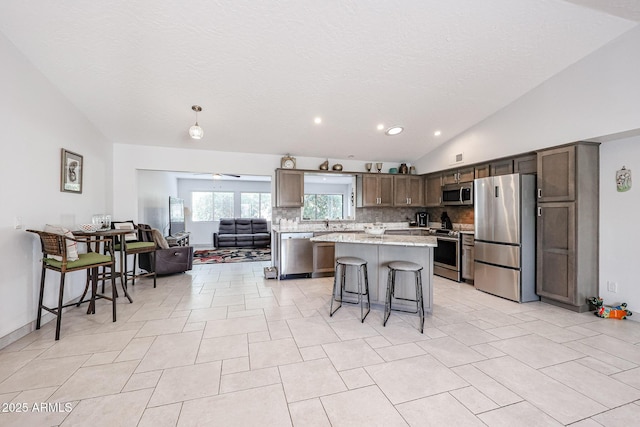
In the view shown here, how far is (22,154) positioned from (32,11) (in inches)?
49.5

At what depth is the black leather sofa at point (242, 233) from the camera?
9.01m

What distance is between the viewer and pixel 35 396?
1.79 meters

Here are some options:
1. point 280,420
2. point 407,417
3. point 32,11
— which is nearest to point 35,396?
point 280,420

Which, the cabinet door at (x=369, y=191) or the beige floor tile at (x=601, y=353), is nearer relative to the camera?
the beige floor tile at (x=601, y=353)

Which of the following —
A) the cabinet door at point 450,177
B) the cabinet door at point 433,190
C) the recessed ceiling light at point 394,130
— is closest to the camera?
the recessed ceiling light at point 394,130

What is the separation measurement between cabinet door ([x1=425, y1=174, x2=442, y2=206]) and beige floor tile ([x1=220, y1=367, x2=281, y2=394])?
471 cm

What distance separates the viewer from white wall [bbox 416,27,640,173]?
9.35ft

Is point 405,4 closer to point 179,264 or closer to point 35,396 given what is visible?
point 35,396

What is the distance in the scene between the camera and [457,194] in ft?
16.5

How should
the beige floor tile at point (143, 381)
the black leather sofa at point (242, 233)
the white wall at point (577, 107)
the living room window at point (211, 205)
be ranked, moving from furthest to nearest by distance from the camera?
the living room window at point (211, 205), the black leather sofa at point (242, 233), the white wall at point (577, 107), the beige floor tile at point (143, 381)

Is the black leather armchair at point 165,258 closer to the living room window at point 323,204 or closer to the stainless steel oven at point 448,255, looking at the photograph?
the living room window at point 323,204

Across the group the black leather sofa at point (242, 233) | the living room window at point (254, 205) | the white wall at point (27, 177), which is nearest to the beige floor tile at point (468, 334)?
the white wall at point (27, 177)

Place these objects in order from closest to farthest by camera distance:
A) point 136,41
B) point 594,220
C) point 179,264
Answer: point 136,41 → point 594,220 → point 179,264

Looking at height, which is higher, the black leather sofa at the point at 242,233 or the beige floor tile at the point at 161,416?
the black leather sofa at the point at 242,233
